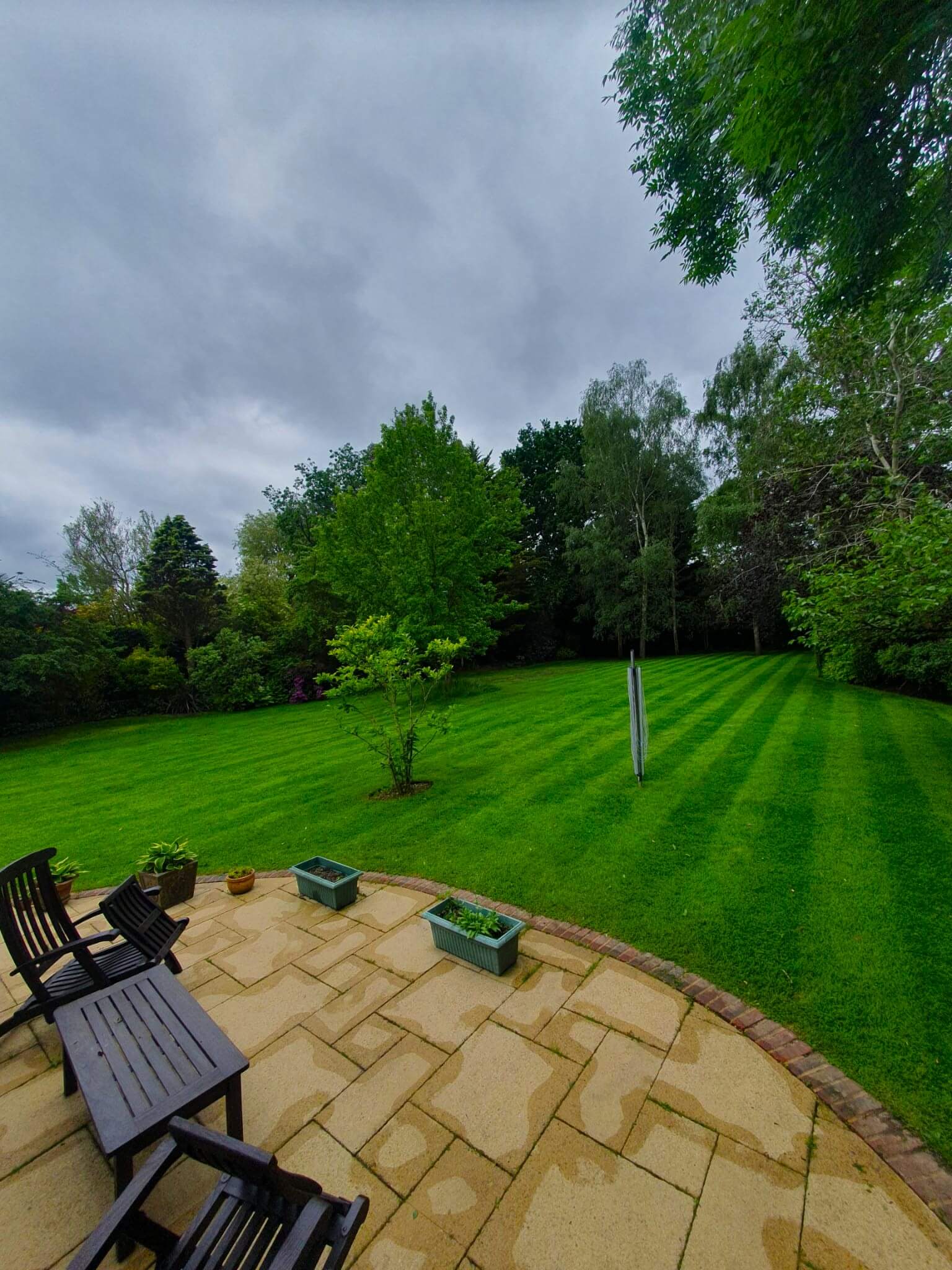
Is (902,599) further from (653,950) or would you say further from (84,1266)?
(84,1266)

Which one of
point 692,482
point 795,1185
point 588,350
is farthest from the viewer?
point 692,482

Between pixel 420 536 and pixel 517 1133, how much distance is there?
14.8 meters

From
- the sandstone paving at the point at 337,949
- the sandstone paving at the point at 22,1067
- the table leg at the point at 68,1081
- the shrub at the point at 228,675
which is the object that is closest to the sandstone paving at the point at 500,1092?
the sandstone paving at the point at 337,949

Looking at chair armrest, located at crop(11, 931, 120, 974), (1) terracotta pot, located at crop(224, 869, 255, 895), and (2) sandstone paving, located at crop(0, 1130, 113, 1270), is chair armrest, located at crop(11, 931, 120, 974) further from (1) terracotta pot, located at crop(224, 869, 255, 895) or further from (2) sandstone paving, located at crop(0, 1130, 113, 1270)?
(1) terracotta pot, located at crop(224, 869, 255, 895)

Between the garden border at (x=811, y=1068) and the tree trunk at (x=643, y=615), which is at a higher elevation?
the tree trunk at (x=643, y=615)

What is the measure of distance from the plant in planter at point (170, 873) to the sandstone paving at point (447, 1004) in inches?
113

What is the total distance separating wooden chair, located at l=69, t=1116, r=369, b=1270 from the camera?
1268 mm

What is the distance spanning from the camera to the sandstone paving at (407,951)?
11.0ft

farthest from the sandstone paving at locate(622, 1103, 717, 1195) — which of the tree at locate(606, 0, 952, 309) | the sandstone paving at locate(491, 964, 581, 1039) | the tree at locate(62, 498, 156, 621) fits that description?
the tree at locate(62, 498, 156, 621)

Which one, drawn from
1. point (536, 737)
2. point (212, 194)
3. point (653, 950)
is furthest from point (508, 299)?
point (653, 950)

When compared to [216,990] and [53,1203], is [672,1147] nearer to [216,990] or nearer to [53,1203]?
[53,1203]

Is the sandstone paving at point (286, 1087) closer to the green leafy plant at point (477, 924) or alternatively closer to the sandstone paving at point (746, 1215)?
the green leafy plant at point (477, 924)

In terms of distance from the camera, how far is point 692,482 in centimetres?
2683

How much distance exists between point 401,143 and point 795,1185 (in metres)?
12.0
